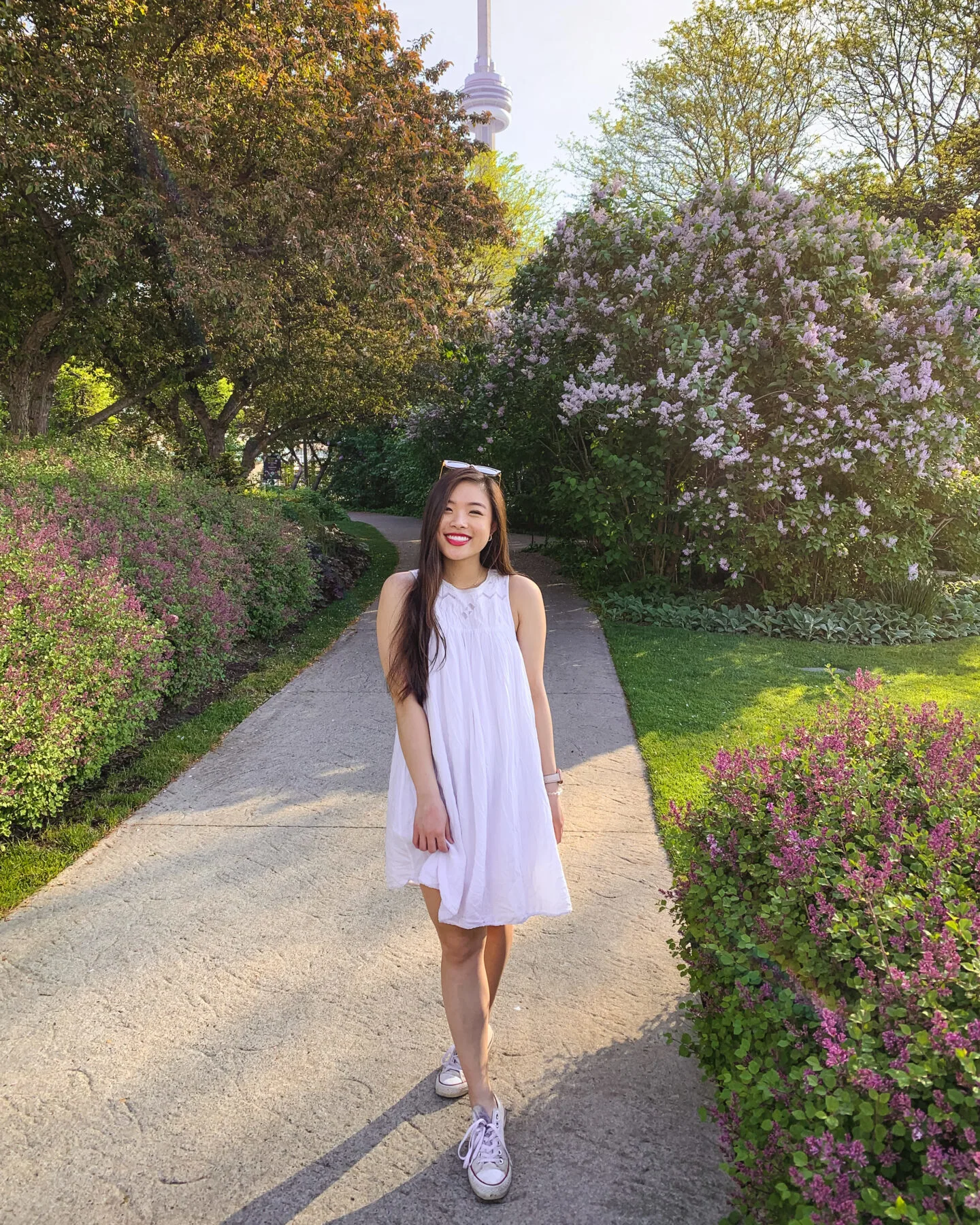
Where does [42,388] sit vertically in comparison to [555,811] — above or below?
above

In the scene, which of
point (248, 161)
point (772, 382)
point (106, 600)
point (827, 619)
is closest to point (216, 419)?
point (248, 161)

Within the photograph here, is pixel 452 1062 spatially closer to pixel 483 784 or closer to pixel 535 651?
pixel 483 784

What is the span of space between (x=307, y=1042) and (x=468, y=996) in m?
→ 0.80

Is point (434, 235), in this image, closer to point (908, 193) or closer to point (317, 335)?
point (317, 335)

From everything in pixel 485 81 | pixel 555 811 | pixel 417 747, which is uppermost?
pixel 485 81

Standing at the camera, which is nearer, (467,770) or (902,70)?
(467,770)

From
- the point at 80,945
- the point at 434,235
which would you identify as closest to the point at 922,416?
the point at 434,235

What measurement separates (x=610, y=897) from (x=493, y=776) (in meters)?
1.62

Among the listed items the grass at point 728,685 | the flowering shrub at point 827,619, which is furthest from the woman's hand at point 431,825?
the flowering shrub at point 827,619

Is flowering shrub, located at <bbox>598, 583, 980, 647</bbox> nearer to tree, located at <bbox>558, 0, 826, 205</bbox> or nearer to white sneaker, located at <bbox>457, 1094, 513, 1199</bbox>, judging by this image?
white sneaker, located at <bbox>457, 1094, 513, 1199</bbox>

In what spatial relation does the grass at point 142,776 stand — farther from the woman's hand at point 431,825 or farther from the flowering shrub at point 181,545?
the woman's hand at point 431,825

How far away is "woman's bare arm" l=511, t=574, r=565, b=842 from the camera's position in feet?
7.09

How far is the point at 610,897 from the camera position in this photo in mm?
3363

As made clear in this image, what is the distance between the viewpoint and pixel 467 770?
6.68ft
